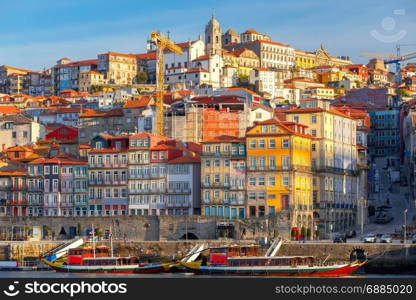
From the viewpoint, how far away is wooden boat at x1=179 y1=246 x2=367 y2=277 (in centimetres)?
8844

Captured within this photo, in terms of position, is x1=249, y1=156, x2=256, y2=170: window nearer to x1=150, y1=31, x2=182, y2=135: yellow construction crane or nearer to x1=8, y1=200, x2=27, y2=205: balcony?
x1=150, y1=31, x2=182, y2=135: yellow construction crane

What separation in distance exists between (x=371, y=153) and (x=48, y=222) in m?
55.3

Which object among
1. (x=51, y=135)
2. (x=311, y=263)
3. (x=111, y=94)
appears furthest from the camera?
(x=111, y=94)

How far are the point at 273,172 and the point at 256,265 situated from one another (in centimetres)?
1985

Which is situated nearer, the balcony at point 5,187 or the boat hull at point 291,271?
the boat hull at point 291,271

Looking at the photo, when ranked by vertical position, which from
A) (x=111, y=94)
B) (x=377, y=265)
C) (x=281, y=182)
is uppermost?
(x=111, y=94)

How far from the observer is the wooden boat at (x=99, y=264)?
9381cm

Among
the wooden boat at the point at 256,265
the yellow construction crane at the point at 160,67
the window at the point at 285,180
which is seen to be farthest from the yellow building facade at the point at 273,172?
the yellow construction crane at the point at 160,67

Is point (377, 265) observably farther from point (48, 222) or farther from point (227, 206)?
point (48, 222)

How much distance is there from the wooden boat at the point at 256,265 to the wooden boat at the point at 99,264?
340cm

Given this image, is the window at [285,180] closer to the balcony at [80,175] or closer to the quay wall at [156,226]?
the quay wall at [156,226]

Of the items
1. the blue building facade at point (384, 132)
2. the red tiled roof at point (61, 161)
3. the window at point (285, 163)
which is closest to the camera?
the window at point (285, 163)

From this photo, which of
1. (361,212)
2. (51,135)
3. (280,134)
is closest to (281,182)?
(280,134)

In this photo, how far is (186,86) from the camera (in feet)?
634
